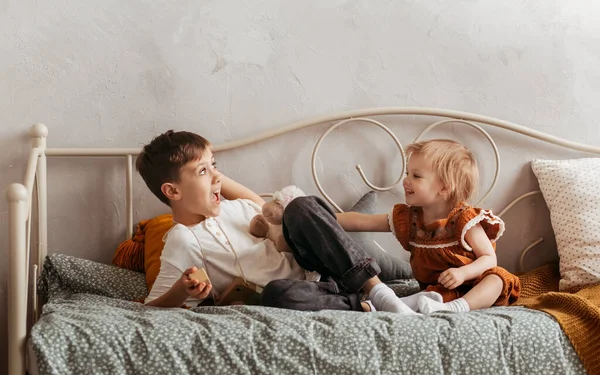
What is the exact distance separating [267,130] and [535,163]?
809 millimetres

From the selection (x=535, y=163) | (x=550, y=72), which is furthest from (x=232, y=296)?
(x=550, y=72)

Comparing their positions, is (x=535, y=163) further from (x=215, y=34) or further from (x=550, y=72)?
(x=215, y=34)

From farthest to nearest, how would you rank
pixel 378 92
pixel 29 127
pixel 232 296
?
pixel 378 92 < pixel 29 127 < pixel 232 296

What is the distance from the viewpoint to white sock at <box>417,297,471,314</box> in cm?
188

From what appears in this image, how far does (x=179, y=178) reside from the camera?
2049 millimetres

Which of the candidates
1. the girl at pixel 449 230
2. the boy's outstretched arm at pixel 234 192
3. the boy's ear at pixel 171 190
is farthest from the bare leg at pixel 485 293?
the boy's ear at pixel 171 190

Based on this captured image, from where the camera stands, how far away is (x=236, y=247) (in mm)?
2057

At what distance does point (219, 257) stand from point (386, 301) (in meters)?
0.42

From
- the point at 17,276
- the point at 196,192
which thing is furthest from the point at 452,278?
the point at 17,276

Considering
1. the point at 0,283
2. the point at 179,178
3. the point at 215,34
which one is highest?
the point at 215,34

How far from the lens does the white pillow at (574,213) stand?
226 cm

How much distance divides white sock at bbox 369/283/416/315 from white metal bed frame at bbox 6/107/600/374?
0.55 meters

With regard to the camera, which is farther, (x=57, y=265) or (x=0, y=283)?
(x=0, y=283)

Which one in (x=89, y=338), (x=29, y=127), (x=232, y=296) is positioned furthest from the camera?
(x=29, y=127)
